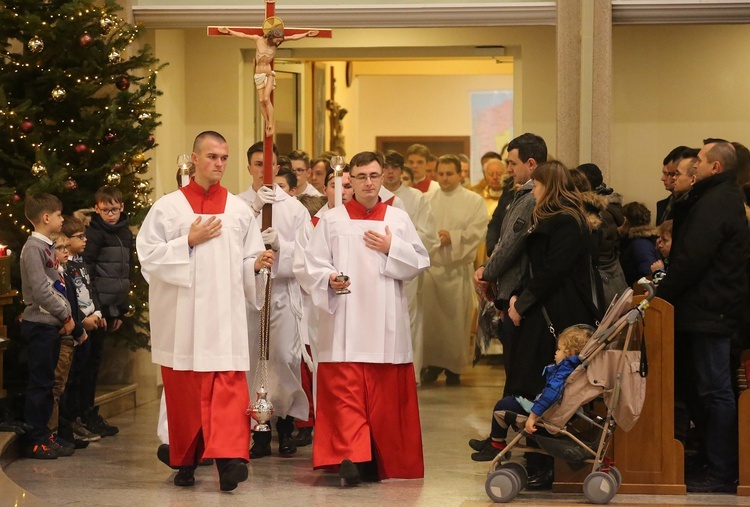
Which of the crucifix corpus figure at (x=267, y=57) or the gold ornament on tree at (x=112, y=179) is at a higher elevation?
the crucifix corpus figure at (x=267, y=57)

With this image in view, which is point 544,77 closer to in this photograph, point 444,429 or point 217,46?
point 217,46

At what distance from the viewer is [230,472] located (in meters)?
6.67

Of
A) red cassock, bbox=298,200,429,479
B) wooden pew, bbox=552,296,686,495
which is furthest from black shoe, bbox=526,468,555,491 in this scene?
red cassock, bbox=298,200,429,479

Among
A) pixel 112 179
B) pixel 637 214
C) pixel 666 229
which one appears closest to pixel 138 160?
pixel 112 179

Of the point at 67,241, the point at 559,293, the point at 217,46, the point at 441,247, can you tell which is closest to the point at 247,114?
the point at 217,46

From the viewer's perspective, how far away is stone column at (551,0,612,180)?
389 inches

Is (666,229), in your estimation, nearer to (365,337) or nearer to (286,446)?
(365,337)

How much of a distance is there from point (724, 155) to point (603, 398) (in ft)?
4.84

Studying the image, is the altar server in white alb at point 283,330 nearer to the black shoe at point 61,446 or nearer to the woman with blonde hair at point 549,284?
the black shoe at point 61,446

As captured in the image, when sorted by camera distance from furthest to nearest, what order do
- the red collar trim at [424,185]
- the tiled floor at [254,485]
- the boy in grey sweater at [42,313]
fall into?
the red collar trim at [424,185], the boy in grey sweater at [42,313], the tiled floor at [254,485]

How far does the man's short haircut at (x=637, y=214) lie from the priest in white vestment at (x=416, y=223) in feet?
8.90

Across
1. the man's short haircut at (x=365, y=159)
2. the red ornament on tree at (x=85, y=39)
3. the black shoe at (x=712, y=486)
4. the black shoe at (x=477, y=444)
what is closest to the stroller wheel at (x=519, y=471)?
the black shoe at (x=712, y=486)

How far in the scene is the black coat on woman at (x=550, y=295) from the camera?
22.1ft

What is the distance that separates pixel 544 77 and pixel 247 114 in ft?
9.05
